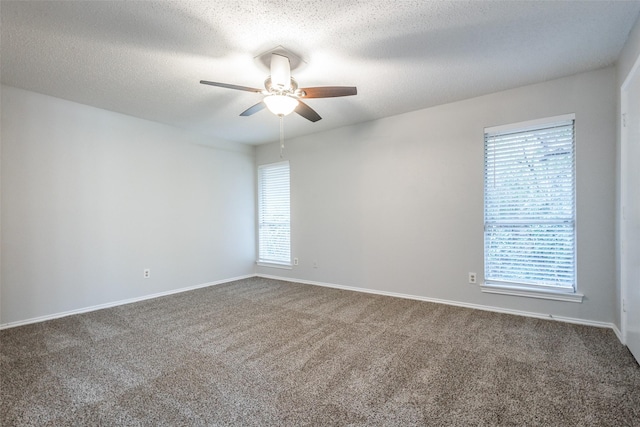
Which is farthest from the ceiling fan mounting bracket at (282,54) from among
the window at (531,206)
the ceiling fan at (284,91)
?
the window at (531,206)

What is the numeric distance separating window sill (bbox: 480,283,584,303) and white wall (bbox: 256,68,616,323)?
6cm

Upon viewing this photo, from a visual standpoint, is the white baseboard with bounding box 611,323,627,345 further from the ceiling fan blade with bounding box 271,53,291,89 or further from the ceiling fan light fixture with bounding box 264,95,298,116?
the ceiling fan blade with bounding box 271,53,291,89

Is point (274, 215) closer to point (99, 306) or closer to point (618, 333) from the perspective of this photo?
point (99, 306)

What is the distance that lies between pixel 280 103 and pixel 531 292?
10.9 ft

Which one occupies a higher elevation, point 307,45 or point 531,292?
point 307,45

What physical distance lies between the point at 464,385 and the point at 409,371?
0.36m

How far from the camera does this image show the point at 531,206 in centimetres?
326

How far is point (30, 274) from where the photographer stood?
3.22 meters

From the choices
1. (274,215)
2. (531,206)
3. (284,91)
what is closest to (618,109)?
(531,206)

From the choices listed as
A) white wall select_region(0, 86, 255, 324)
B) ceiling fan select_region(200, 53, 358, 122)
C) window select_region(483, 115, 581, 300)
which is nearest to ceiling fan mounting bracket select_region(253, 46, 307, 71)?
ceiling fan select_region(200, 53, 358, 122)

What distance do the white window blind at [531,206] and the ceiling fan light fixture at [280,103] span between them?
242 centimetres

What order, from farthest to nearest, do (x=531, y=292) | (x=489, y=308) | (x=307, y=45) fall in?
(x=489, y=308)
(x=531, y=292)
(x=307, y=45)

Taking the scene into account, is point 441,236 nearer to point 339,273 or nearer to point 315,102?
point 339,273

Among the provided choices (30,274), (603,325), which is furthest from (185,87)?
(603,325)
